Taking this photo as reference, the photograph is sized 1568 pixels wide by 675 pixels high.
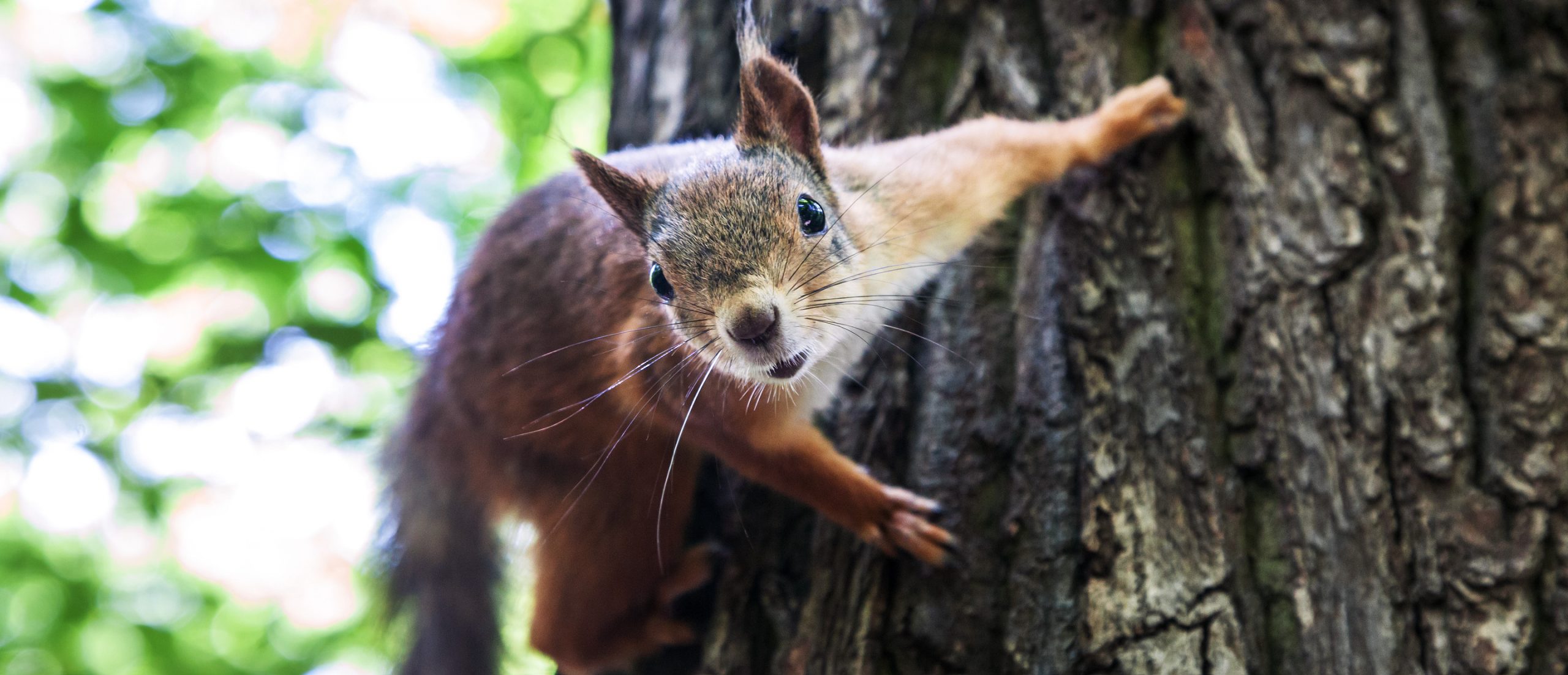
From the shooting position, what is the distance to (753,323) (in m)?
2.16

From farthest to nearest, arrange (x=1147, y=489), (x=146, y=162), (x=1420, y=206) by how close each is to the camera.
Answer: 1. (x=146, y=162)
2. (x=1420, y=206)
3. (x=1147, y=489)

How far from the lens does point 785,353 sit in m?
2.27

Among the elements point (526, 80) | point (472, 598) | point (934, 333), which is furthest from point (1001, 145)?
point (526, 80)

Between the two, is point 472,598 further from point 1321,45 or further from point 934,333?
point 1321,45

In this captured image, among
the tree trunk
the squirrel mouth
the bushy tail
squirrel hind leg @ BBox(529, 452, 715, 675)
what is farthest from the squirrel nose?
the bushy tail

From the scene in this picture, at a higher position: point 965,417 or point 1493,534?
point 1493,534

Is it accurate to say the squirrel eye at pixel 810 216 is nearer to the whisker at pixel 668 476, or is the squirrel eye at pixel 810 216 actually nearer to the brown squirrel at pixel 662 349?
the brown squirrel at pixel 662 349

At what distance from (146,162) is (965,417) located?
4.69 m

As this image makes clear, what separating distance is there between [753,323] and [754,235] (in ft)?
1.02

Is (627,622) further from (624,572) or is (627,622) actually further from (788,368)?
(788,368)

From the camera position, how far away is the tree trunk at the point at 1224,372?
2146 mm

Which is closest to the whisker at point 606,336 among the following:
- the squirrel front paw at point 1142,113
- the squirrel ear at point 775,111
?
the squirrel ear at point 775,111

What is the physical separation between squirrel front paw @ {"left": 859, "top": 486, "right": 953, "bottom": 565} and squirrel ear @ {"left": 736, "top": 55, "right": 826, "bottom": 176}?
3.15ft

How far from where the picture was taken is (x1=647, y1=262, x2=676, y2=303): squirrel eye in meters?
2.47
